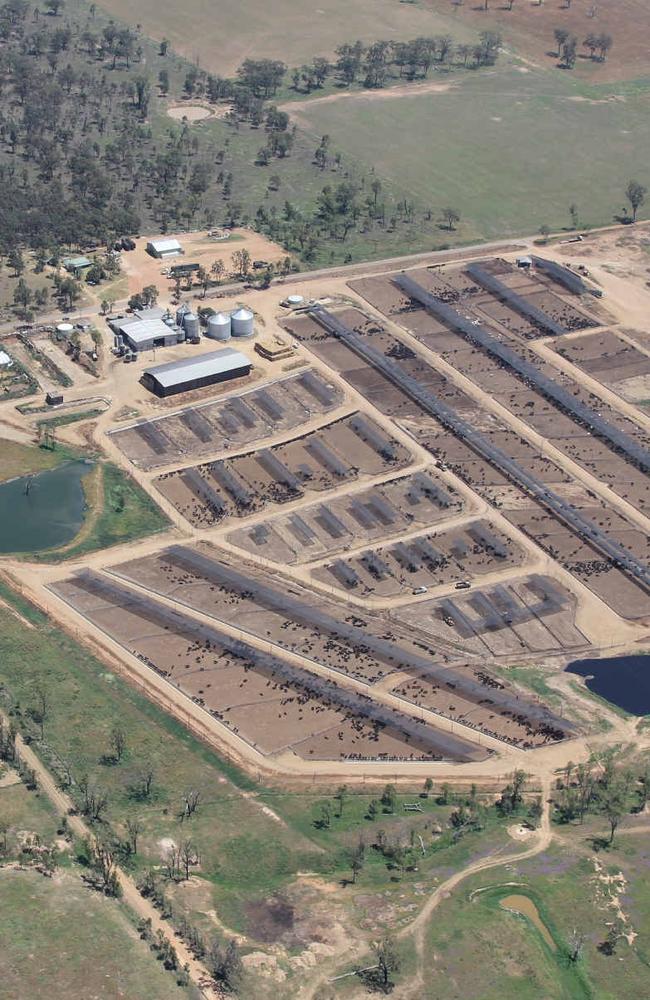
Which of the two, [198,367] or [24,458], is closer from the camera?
[24,458]

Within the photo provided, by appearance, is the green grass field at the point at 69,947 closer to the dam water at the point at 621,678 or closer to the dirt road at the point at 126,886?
the dirt road at the point at 126,886

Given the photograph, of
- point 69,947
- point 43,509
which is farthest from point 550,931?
point 43,509

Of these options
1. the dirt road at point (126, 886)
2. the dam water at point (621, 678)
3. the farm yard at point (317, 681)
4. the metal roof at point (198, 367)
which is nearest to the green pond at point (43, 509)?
the farm yard at point (317, 681)

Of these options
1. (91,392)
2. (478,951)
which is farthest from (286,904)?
(91,392)

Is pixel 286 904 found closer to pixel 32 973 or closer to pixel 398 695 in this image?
pixel 32 973

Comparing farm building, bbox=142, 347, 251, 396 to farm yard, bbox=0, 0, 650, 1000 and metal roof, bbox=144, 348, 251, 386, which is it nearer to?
metal roof, bbox=144, 348, 251, 386

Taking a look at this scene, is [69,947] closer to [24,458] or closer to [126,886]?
[126,886]

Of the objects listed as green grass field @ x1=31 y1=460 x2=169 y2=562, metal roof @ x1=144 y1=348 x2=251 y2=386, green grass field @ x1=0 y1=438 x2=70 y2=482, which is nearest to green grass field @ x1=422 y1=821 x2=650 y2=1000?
green grass field @ x1=31 y1=460 x2=169 y2=562
